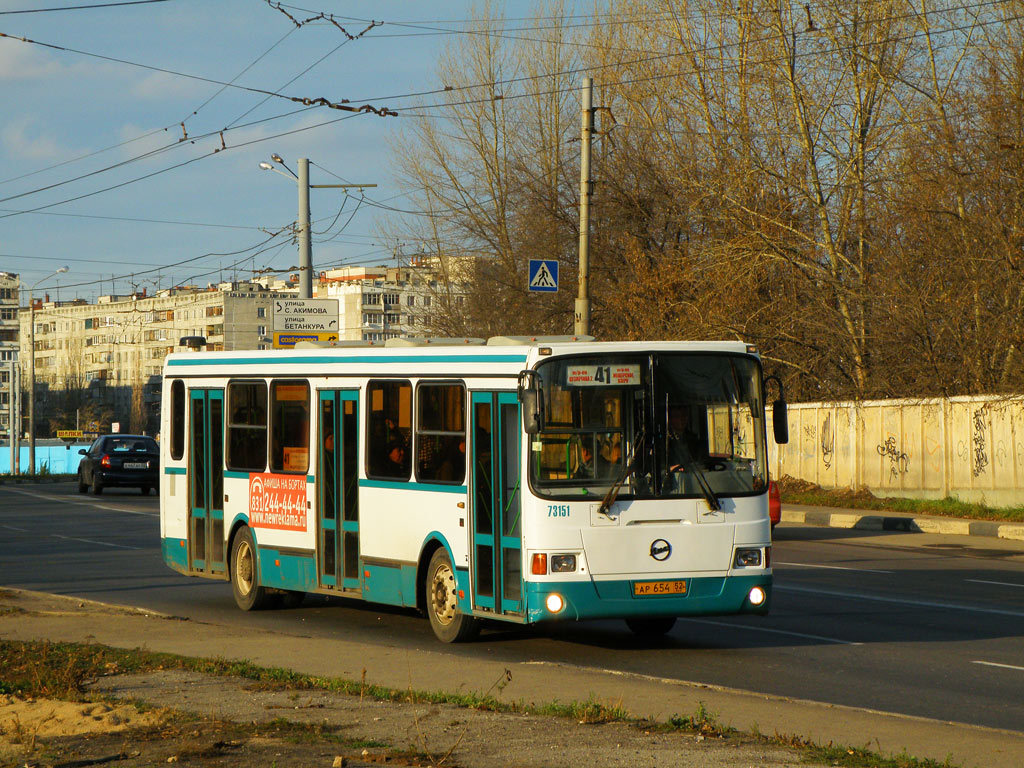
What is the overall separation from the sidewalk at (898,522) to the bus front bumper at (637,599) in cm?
1258

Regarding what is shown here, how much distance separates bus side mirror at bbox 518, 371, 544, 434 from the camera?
990cm

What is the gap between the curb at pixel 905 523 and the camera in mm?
22094

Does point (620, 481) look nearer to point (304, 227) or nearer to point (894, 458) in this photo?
point (894, 458)

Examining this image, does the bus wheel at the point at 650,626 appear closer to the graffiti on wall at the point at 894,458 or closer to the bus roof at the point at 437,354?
the bus roof at the point at 437,354

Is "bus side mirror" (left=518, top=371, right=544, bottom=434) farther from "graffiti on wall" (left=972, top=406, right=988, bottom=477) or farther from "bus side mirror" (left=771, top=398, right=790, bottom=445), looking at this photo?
"graffiti on wall" (left=972, top=406, right=988, bottom=477)

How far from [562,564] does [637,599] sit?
2.13 ft

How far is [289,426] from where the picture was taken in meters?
13.1

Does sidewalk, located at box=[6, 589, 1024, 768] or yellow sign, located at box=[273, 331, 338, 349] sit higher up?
yellow sign, located at box=[273, 331, 338, 349]

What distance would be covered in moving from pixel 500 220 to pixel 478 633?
31.6 m

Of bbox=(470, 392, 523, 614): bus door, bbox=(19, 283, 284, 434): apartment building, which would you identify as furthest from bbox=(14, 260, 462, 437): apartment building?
bbox=(470, 392, 523, 614): bus door

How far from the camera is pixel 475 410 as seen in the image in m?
10.9

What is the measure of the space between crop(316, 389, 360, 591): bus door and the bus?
2 cm

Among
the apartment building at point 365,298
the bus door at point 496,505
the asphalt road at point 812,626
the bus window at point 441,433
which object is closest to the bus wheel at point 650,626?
the asphalt road at point 812,626

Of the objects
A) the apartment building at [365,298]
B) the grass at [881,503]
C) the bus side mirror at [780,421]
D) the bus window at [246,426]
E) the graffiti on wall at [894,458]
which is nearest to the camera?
the bus side mirror at [780,421]
